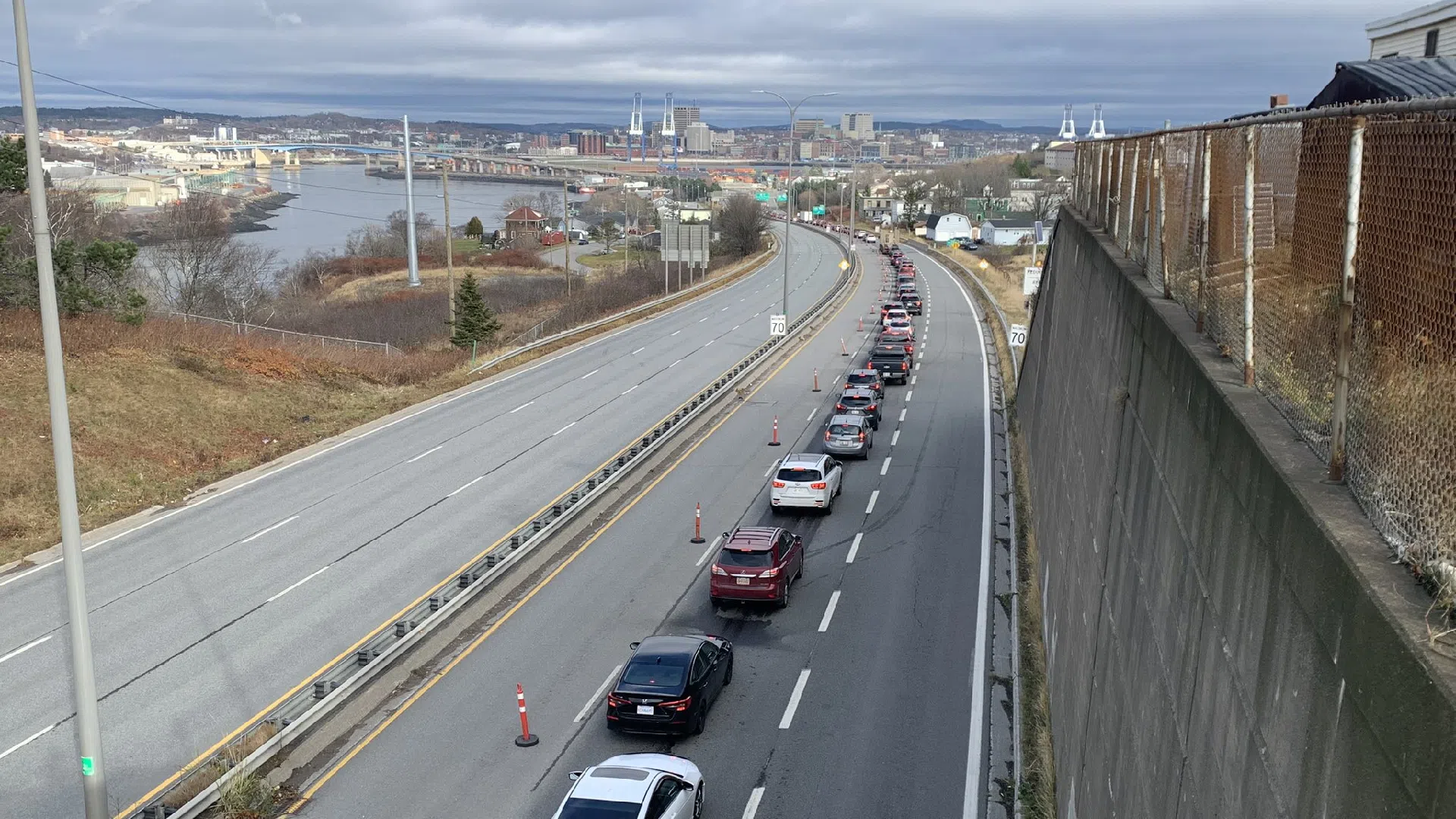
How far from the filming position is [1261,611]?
6121 mm

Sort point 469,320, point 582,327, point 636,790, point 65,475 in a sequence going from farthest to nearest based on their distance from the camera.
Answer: point 582,327, point 469,320, point 636,790, point 65,475

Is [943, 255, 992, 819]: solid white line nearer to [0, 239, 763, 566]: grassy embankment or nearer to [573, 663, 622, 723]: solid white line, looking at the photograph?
[573, 663, 622, 723]: solid white line

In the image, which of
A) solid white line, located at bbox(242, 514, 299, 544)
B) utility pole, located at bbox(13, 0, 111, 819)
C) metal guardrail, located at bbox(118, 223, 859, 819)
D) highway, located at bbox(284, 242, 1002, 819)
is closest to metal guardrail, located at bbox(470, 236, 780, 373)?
metal guardrail, located at bbox(118, 223, 859, 819)

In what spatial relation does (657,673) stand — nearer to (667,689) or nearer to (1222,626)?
(667,689)

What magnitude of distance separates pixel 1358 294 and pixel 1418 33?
29905mm

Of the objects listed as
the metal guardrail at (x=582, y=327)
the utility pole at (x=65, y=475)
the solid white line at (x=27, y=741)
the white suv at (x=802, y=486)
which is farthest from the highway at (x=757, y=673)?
the metal guardrail at (x=582, y=327)

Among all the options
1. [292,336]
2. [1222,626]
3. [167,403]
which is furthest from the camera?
[292,336]

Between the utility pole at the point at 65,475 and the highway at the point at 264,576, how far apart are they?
3.28m

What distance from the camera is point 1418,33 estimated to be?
3047 cm

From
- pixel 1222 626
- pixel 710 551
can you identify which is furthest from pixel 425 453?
pixel 1222 626

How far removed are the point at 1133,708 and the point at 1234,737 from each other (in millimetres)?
3023

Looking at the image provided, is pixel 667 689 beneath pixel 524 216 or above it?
beneath

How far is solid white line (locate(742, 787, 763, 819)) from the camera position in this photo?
46.5 ft

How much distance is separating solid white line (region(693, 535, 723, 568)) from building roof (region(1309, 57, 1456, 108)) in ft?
44.1
